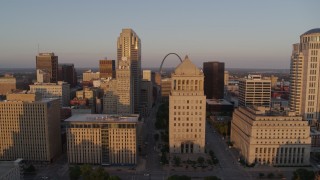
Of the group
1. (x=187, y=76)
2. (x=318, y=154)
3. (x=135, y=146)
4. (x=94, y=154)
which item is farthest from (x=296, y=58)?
(x=94, y=154)

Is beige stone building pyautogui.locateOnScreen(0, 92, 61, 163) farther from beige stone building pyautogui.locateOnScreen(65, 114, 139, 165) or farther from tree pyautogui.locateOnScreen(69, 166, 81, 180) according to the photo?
tree pyautogui.locateOnScreen(69, 166, 81, 180)

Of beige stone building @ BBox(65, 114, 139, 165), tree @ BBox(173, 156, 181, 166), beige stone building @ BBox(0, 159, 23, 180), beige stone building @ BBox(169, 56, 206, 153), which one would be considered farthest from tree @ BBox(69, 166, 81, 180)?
beige stone building @ BBox(169, 56, 206, 153)

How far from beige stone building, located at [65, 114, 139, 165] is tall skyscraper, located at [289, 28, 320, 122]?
11426 cm

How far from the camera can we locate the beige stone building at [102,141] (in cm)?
12862

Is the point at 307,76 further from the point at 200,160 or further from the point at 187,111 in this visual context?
the point at 200,160

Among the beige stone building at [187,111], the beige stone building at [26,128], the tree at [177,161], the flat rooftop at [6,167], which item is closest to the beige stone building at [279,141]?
the beige stone building at [187,111]

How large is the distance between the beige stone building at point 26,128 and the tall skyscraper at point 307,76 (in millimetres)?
147717

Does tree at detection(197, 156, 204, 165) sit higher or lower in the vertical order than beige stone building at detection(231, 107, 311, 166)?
lower

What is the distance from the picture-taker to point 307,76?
178 m

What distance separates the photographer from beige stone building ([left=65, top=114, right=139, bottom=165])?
129 metres

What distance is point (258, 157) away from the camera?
13025cm

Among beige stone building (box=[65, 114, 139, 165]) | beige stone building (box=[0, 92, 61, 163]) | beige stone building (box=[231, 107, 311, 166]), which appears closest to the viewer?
beige stone building (box=[65, 114, 139, 165])

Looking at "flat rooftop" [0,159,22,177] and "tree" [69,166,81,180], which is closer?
"flat rooftop" [0,159,22,177]

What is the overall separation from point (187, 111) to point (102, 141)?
1712 inches
